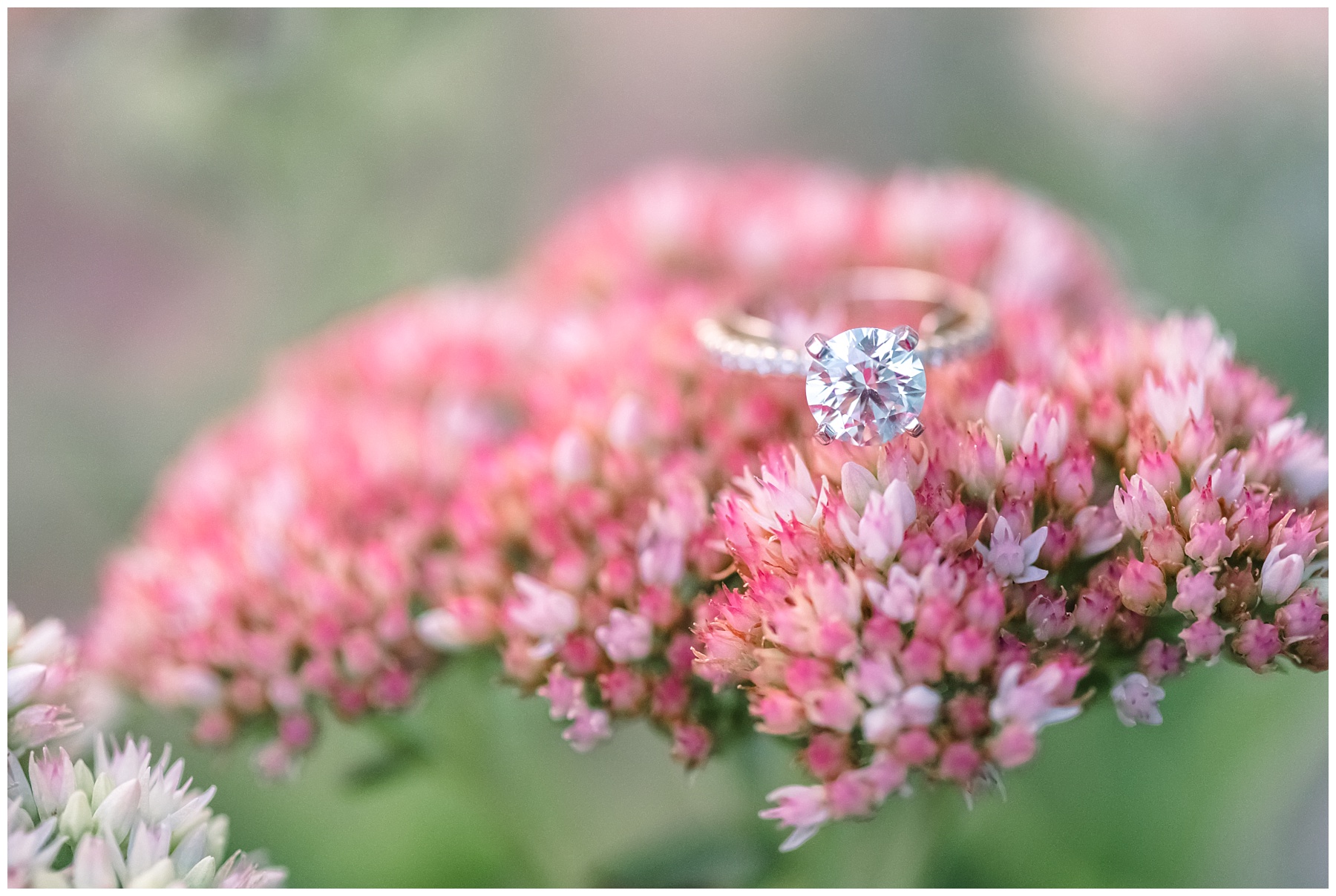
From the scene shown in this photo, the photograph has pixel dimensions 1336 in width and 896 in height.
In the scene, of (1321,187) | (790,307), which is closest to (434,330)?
(790,307)

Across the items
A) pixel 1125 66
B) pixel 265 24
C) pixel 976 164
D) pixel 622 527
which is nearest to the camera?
pixel 622 527

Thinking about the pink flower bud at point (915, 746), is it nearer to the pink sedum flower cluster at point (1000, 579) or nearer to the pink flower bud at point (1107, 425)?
the pink sedum flower cluster at point (1000, 579)

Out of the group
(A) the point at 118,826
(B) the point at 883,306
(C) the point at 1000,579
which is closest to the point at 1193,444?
(C) the point at 1000,579

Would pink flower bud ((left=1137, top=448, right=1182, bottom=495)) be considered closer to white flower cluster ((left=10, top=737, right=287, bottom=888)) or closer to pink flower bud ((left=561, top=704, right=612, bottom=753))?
pink flower bud ((left=561, top=704, right=612, bottom=753))

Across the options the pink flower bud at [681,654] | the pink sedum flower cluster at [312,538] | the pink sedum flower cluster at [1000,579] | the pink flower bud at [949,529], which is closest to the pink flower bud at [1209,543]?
the pink sedum flower cluster at [1000,579]

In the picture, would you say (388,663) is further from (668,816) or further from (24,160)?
(24,160)

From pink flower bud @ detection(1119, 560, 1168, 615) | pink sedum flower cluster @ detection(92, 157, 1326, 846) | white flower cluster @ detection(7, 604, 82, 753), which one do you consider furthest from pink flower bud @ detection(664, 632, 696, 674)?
white flower cluster @ detection(7, 604, 82, 753)
